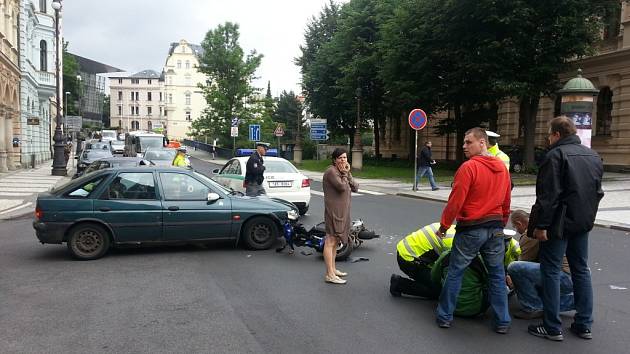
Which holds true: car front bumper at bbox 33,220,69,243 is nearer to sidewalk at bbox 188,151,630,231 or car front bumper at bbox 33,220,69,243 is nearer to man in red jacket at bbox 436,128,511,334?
man in red jacket at bbox 436,128,511,334

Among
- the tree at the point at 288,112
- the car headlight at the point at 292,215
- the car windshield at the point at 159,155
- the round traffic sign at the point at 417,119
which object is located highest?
the tree at the point at 288,112

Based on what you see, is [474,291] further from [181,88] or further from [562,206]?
[181,88]

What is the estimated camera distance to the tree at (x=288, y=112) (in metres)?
65.2

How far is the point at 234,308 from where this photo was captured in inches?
220

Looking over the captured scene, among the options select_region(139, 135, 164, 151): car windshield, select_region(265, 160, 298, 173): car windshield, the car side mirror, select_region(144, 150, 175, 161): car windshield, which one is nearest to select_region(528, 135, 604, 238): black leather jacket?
the car side mirror

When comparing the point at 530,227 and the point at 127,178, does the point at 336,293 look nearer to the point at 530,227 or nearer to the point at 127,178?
the point at 530,227

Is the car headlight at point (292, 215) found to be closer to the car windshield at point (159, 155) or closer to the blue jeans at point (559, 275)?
the blue jeans at point (559, 275)

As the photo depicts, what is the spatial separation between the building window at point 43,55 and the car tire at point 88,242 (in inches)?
1460

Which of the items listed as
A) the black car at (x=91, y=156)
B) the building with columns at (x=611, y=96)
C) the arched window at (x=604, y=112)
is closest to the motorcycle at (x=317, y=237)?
the black car at (x=91, y=156)

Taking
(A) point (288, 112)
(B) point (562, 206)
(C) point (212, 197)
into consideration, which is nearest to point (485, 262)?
(B) point (562, 206)

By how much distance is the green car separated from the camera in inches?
306

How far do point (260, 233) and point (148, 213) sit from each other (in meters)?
1.79

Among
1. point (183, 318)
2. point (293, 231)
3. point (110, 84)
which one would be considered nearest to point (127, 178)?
point (293, 231)

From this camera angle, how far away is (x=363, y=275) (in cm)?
704
